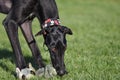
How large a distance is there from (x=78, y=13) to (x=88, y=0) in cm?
680

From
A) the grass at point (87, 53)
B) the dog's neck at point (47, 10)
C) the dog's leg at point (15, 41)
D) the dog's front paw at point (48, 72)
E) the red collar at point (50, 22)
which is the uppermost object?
the dog's neck at point (47, 10)

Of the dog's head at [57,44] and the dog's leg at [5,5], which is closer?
the dog's head at [57,44]

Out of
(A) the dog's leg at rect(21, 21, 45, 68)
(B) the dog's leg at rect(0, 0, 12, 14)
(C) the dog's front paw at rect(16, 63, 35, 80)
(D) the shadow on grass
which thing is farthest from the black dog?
(D) the shadow on grass

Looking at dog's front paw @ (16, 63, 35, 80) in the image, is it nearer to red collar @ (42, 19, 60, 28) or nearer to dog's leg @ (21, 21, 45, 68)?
red collar @ (42, 19, 60, 28)

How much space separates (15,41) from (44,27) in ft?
1.99

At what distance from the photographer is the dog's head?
23.5ft

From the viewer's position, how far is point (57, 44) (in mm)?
7160

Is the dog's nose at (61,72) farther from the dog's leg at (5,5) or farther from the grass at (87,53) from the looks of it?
the dog's leg at (5,5)

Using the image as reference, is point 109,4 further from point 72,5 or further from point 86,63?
point 86,63

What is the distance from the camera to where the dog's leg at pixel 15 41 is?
24.4ft

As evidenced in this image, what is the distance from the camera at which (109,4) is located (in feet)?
87.0

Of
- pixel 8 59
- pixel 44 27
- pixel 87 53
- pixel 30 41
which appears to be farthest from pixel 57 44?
pixel 87 53

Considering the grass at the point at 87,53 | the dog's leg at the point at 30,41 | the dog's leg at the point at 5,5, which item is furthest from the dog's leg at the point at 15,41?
the dog's leg at the point at 30,41

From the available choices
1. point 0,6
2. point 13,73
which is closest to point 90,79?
point 13,73
